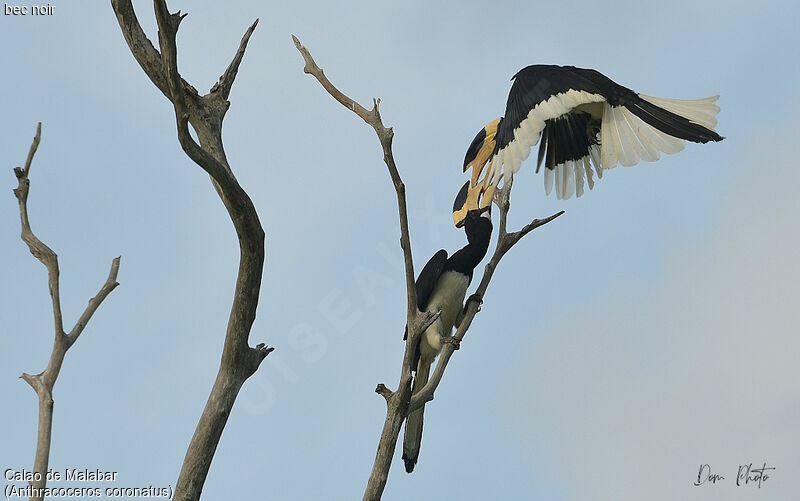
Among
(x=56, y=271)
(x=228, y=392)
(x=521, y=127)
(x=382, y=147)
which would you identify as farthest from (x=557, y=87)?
(x=56, y=271)

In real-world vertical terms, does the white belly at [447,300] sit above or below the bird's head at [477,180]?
below

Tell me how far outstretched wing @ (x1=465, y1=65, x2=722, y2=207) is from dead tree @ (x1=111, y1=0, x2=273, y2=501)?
0.96 metres

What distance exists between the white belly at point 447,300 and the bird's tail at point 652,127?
31.0 inches

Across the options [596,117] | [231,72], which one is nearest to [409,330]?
[231,72]

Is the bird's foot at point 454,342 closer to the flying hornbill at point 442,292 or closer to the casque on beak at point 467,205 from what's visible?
the flying hornbill at point 442,292

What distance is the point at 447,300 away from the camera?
12.2 ft

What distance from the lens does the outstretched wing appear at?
3.25 metres

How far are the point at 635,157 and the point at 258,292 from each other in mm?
1550

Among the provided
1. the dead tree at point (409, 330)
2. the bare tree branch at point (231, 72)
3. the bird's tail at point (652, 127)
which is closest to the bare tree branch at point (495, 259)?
the dead tree at point (409, 330)

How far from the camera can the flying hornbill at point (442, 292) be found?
358 centimetres

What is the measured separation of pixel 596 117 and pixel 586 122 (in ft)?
0.25

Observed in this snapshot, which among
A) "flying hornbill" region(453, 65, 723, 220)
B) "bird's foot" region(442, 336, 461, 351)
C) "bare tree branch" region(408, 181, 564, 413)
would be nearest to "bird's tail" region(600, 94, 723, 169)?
"flying hornbill" region(453, 65, 723, 220)

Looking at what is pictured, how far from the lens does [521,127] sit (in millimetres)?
3244

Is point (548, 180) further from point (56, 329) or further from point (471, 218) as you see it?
point (56, 329)
